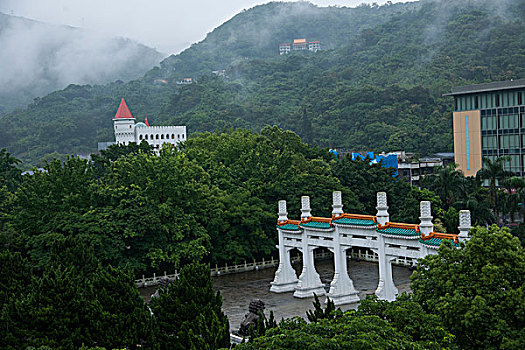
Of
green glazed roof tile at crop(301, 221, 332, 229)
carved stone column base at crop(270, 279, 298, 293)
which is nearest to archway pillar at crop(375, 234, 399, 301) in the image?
green glazed roof tile at crop(301, 221, 332, 229)

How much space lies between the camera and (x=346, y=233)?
28438mm

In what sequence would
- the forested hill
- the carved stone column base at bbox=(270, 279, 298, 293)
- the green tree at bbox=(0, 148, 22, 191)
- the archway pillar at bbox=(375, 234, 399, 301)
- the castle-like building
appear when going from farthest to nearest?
the forested hill
the castle-like building
the green tree at bbox=(0, 148, 22, 191)
the carved stone column base at bbox=(270, 279, 298, 293)
the archway pillar at bbox=(375, 234, 399, 301)

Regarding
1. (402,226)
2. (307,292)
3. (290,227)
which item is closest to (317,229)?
(290,227)

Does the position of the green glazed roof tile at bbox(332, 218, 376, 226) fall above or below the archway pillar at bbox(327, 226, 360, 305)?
above

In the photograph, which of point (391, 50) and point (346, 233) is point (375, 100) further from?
point (346, 233)

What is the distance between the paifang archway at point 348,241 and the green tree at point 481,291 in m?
4.97

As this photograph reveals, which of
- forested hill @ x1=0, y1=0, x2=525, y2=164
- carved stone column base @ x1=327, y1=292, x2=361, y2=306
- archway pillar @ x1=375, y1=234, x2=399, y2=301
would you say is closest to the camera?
archway pillar @ x1=375, y1=234, x2=399, y2=301

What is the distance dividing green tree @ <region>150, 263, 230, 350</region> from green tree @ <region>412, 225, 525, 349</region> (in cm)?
584

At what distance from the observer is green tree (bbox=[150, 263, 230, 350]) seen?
18.5 meters

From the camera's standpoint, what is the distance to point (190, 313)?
20031 mm

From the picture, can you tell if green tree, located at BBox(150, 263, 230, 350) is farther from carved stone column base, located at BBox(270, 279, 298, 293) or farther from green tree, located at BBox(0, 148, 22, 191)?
green tree, located at BBox(0, 148, 22, 191)

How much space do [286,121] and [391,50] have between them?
145 ft

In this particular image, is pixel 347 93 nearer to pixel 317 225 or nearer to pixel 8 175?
pixel 8 175

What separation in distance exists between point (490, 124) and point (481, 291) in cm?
4144
